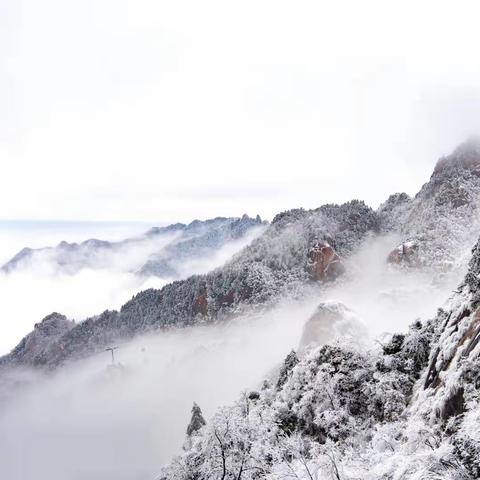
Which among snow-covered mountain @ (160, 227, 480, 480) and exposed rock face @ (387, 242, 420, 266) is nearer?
snow-covered mountain @ (160, 227, 480, 480)

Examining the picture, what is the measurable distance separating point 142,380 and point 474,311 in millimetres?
170947

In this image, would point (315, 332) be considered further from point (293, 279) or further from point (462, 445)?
point (293, 279)

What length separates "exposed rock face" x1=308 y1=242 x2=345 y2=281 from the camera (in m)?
168

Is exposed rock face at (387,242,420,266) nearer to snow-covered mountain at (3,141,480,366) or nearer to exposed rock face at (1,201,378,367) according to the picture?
snow-covered mountain at (3,141,480,366)

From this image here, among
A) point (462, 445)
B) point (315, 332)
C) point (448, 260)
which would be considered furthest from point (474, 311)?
point (448, 260)

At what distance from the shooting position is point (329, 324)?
83.8 meters

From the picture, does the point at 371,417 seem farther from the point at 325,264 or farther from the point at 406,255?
the point at 325,264

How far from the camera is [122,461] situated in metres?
139

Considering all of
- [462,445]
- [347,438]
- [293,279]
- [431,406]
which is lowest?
[293,279]

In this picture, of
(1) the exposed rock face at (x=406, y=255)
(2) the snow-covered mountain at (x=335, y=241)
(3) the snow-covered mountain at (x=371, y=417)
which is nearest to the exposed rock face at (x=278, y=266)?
(2) the snow-covered mountain at (x=335, y=241)

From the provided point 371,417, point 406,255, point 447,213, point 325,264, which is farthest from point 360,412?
point 325,264

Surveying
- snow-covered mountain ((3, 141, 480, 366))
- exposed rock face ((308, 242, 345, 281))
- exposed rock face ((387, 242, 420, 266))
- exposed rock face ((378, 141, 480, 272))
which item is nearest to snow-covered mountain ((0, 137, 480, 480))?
exposed rock face ((378, 141, 480, 272))

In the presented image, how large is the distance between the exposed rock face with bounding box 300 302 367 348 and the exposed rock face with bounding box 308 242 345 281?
79.5 meters

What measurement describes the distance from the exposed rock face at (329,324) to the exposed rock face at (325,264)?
79.5 m
